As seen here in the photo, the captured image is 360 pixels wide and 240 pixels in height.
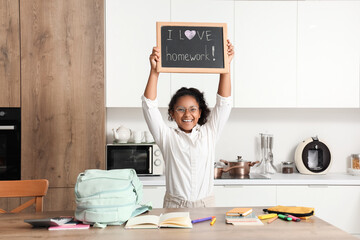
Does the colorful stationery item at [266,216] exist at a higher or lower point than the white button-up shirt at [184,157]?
lower

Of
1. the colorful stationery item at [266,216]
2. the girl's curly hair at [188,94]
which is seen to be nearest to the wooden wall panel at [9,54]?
the girl's curly hair at [188,94]

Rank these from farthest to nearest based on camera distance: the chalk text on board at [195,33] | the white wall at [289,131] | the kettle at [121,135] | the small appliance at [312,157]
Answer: the white wall at [289,131]
the small appliance at [312,157]
the kettle at [121,135]
the chalk text on board at [195,33]

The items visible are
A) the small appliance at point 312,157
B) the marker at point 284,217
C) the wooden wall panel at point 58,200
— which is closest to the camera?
the marker at point 284,217

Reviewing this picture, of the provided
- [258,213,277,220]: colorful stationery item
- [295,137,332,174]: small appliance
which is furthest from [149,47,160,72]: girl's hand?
[295,137,332,174]: small appliance

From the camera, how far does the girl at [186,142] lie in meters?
2.06

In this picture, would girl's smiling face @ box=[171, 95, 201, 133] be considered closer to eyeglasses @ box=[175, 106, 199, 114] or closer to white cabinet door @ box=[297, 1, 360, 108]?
eyeglasses @ box=[175, 106, 199, 114]

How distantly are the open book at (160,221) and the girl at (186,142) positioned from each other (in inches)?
18.3

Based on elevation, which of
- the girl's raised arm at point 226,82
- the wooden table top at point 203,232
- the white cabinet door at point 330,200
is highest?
the girl's raised arm at point 226,82

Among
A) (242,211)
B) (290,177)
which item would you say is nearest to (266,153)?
(290,177)

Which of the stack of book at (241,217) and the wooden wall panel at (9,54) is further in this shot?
the wooden wall panel at (9,54)

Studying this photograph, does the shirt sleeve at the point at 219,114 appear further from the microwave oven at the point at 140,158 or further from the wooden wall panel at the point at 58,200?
the wooden wall panel at the point at 58,200

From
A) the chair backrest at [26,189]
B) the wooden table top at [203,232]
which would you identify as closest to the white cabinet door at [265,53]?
the chair backrest at [26,189]

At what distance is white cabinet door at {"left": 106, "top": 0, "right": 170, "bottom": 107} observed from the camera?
3.40 m

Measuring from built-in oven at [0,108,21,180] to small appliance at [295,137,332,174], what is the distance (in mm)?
2376
